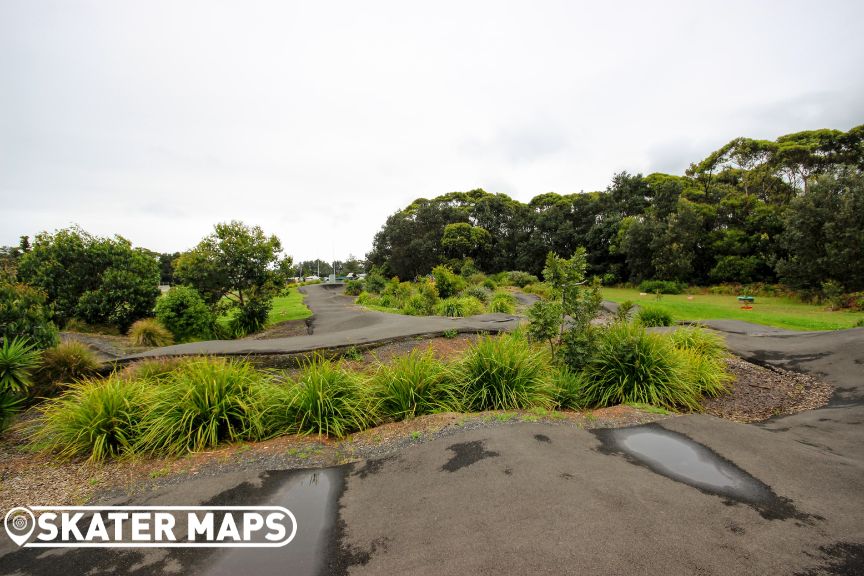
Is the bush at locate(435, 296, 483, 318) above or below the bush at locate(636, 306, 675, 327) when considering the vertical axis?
above

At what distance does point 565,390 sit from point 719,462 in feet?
6.93

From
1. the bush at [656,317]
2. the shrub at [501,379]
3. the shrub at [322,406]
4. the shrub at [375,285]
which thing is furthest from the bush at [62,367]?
the shrub at [375,285]

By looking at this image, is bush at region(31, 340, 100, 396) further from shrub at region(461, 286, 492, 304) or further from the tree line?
the tree line

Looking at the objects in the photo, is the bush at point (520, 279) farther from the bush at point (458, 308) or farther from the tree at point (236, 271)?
the tree at point (236, 271)

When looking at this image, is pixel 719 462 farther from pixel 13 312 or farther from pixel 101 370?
pixel 13 312

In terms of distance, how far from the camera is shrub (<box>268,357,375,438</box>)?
4.50 metres

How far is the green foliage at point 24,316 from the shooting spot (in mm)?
6082

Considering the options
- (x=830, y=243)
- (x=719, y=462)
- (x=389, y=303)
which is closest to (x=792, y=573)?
(x=719, y=462)

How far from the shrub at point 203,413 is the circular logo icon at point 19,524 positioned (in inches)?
41.4

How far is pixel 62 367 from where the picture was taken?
6566 millimetres

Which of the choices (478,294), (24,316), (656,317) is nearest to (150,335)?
(24,316)

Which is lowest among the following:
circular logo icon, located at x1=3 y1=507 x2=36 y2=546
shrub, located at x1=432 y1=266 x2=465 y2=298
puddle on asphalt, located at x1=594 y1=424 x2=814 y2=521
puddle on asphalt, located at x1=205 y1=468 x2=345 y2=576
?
puddle on asphalt, located at x1=594 y1=424 x2=814 y2=521

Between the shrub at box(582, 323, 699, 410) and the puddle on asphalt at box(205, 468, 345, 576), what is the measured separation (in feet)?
13.4

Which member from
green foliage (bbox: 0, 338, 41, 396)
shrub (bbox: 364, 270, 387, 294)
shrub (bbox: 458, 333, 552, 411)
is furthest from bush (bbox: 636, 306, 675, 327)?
shrub (bbox: 364, 270, 387, 294)
